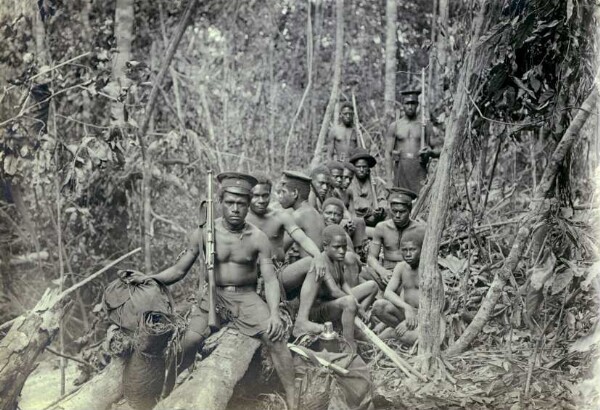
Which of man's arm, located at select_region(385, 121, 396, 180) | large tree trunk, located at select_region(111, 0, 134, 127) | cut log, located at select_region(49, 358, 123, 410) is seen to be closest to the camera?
cut log, located at select_region(49, 358, 123, 410)

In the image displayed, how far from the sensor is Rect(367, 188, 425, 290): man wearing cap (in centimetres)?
568

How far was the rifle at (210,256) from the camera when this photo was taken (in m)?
4.66

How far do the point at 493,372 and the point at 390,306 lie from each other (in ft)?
3.10

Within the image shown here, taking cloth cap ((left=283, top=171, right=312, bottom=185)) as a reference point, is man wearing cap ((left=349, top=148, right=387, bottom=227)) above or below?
below

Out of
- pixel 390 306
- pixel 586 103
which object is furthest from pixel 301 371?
pixel 586 103

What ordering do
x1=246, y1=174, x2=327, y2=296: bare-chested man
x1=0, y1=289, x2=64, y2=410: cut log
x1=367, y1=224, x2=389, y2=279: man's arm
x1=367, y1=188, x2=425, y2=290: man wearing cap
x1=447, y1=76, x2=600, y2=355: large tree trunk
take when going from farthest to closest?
x1=367, y1=224, x2=389, y2=279: man's arm, x1=367, y1=188, x2=425, y2=290: man wearing cap, x1=246, y1=174, x2=327, y2=296: bare-chested man, x1=447, y1=76, x2=600, y2=355: large tree trunk, x1=0, y1=289, x2=64, y2=410: cut log

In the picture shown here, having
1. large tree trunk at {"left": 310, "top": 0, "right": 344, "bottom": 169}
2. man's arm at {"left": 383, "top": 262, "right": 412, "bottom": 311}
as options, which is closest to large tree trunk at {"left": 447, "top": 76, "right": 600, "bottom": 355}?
man's arm at {"left": 383, "top": 262, "right": 412, "bottom": 311}

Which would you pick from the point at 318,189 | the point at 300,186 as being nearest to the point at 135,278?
the point at 300,186

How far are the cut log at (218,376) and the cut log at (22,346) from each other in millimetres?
1020

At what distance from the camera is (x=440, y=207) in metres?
5.00

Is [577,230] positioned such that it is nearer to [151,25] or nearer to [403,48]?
[403,48]

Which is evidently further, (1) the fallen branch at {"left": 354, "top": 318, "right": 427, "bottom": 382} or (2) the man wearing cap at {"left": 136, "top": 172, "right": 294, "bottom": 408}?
(1) the fallen branch at {"left": 354, "top": 318, "right": 427, "bottom": 382}

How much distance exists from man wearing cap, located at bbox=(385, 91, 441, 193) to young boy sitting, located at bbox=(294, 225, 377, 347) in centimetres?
226

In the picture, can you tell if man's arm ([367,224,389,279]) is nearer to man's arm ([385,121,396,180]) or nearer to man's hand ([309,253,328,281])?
man's hand ([309,253,328,281])
